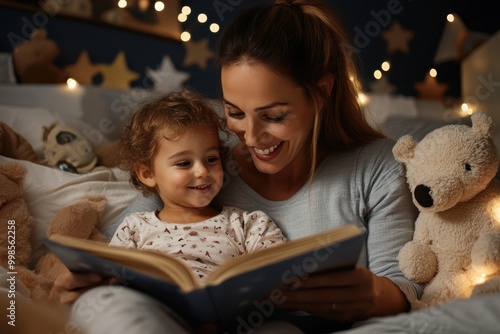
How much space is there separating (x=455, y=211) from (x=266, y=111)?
456mm

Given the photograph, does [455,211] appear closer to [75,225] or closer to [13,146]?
[75,225]

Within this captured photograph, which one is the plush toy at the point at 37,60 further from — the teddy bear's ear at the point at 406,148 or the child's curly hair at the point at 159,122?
the teddy bear's ear at the point at 406,148

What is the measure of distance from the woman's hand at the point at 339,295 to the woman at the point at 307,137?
0.49 ft

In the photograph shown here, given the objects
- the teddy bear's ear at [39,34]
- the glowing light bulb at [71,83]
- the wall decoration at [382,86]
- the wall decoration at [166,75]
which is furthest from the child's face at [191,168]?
the wall decoration at [382,86]

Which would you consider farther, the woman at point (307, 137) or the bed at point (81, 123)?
the bed at point (81, 123)

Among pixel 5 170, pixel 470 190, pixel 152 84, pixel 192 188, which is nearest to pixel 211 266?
pixel 192 188

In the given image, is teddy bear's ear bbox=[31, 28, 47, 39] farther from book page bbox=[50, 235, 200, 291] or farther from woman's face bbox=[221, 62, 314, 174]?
book page bbox=[50, 235, 200, 291]

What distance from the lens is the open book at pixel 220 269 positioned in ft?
2.81

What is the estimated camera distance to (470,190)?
120 cm

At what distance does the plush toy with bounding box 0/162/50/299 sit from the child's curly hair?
288mm

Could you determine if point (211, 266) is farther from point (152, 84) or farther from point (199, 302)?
point (152, 84)

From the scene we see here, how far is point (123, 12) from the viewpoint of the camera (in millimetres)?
2977

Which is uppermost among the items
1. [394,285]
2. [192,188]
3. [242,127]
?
[242,127]

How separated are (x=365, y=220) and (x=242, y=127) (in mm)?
361
